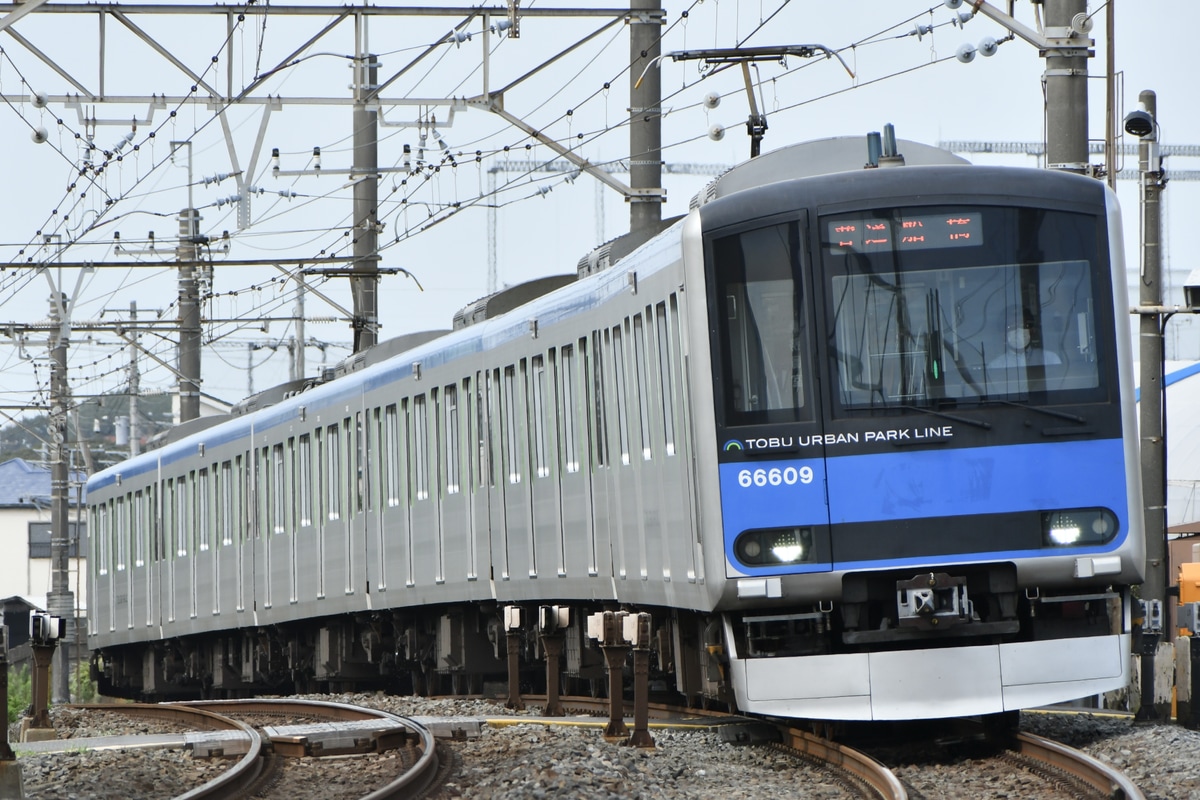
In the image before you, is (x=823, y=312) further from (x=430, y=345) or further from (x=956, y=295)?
(x=430, y=345)

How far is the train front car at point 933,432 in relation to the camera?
1000cm

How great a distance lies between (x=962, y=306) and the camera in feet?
33.1

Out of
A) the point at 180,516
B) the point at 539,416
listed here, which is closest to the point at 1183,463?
the point at 180,516

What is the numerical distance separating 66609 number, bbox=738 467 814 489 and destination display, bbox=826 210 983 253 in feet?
3.75

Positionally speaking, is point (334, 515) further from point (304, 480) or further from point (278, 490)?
point (278, 490)

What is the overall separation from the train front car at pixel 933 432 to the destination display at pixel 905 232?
0.01 meters

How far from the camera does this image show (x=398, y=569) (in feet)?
59.3

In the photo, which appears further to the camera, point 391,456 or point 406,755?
point 391,456

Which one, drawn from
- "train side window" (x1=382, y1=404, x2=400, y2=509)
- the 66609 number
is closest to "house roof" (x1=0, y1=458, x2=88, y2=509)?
"train side window" (x1=382, y1=404, x2=400, y2=509)

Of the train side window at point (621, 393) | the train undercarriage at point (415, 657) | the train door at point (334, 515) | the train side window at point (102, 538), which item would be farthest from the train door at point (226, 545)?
the train side window at point (621, 393)

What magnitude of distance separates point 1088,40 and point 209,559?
543 inches

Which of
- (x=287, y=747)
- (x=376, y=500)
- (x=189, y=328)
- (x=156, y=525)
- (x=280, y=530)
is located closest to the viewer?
(x=287, y=747)

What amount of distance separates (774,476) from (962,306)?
1.28m

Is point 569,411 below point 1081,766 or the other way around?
the other way around
